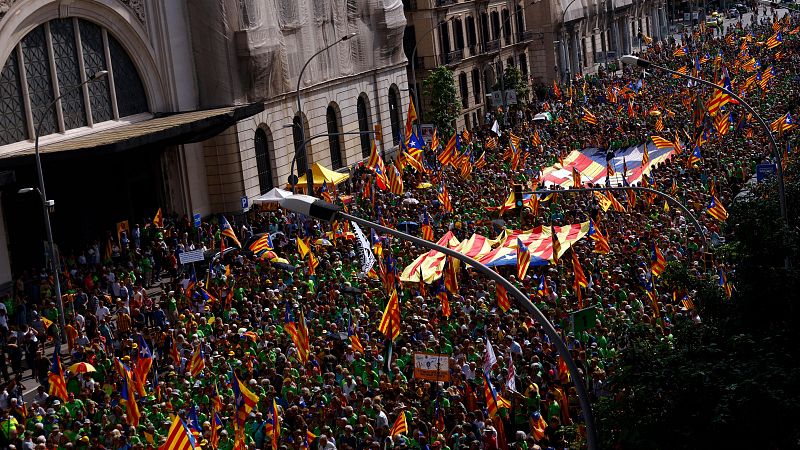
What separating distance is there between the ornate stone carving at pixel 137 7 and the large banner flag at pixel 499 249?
1671 centimetres

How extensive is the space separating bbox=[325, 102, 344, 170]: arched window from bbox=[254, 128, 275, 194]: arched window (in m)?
5.41

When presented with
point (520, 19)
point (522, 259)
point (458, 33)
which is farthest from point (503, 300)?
point (520, 19)

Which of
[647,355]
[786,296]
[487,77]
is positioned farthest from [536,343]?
[487,77]

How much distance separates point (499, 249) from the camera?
31.9 m

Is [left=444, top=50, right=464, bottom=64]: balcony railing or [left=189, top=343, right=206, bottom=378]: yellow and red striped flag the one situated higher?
[left=444, top=50, right=464, bottom=64]: balcony railing

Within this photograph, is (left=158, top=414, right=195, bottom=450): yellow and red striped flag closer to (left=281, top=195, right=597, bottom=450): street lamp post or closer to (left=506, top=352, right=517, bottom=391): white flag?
(left=281, top=195, right=597, bottom=450): street lamp post

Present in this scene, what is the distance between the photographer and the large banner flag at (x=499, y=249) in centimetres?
3052

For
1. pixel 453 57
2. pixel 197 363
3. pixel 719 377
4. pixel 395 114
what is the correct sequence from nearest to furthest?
pixel 719 377
pixel 197 363
pixel 395 114
pixel 453 57

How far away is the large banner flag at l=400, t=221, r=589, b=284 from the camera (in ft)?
100

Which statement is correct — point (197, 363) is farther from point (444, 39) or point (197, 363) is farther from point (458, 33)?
point (458, 33)

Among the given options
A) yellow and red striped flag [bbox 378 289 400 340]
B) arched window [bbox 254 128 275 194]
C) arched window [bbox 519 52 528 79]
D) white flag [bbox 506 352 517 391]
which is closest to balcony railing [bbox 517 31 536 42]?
arched window [bbox 519 52 528 79]

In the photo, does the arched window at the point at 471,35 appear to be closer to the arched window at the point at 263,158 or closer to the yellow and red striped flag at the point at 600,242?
the arched window at the point at 263,158

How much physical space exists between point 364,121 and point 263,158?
10257mm

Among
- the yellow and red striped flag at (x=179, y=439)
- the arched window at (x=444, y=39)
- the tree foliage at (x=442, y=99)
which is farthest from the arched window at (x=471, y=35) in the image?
the yellow and red striped flag at (x=179, y=439)
